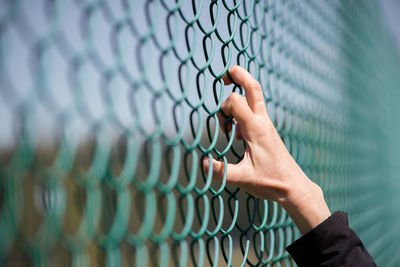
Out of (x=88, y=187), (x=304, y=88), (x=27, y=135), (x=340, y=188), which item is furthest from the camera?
(x=340, y=188)

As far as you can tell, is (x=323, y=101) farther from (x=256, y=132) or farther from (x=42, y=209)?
(x=42, y=209)

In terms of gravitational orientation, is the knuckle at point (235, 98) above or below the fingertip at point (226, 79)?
below

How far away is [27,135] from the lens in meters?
0.51

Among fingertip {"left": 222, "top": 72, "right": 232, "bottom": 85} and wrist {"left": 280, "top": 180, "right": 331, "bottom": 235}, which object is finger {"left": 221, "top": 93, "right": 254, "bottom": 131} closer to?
fingertip {"left": 222, "top": 72, "right": 232, "bottom": 85}

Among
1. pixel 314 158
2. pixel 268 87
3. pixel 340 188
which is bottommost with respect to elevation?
pixel 340 188

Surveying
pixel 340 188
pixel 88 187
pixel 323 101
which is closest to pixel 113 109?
pixel 88 187

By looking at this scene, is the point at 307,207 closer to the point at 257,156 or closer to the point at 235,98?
the point at 257,156

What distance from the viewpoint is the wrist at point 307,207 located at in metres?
1.13

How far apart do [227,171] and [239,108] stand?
155 mm

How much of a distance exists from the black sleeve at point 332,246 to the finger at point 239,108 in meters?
0.38

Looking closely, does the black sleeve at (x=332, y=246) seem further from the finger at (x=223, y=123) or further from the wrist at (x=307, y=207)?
the finger at (x=223, y=123)

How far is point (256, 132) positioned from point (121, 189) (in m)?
0.46

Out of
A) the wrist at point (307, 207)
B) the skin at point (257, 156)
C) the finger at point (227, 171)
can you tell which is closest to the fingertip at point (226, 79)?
the skin at point (257, 156)

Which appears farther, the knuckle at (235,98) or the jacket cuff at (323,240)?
the jacket cuff at (323,240)
